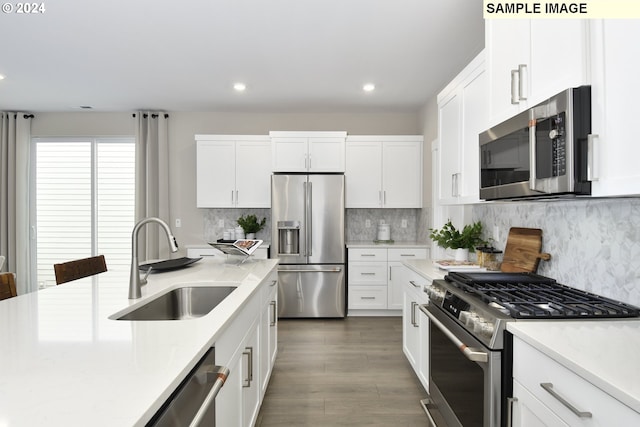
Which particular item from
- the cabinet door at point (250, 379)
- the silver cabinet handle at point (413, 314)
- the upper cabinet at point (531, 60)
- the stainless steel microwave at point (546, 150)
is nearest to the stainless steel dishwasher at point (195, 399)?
the cabinet door at point (250, 379)

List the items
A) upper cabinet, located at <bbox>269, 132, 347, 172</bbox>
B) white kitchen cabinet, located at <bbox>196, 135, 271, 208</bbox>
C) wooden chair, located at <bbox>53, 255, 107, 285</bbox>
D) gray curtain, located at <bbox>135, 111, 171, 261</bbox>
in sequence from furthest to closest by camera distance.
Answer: gray curtain, located at <bbox>135, 111, 171, 261</bbox> → white kitchen cabinet, located at <bbox>196, 135, 271, 208</bbox> → upper cabinet, located at <bbox>269, 132, 347, 172</bbox> → wooden chair, located at <bbox>53, 255, 107, 285</bbox>

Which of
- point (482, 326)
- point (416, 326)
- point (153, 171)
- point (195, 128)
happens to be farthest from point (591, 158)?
point (153, 171)

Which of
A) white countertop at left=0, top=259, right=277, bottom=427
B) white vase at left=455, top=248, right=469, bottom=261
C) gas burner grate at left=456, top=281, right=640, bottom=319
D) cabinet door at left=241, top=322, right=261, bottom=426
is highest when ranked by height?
white vase at left=455, top=248, right=469, bottom=261

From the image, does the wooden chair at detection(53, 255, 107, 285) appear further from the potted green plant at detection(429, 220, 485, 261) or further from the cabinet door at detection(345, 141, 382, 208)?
the cabinet door at detection(345, 141, 382, 208)

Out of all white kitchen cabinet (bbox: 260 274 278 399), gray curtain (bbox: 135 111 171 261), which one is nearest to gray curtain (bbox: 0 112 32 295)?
gray curtain (bbox: 135 111 171 261)

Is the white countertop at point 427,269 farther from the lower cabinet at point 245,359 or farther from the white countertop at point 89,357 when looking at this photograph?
the white countertop at point 89,357

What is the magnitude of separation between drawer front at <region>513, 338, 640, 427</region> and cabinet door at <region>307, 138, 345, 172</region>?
3.59 meters

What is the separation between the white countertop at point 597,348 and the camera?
886 millimetres

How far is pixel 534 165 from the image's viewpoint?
1.49 m

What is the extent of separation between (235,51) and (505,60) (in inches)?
86.2

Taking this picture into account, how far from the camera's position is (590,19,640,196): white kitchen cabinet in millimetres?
1107

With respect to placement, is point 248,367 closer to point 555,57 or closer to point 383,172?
point 555,57

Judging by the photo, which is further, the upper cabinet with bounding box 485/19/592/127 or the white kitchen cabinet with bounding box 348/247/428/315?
the white kitchen cabinet with bounding box 348/247/428/315

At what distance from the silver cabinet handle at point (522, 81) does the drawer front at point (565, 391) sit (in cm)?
104
